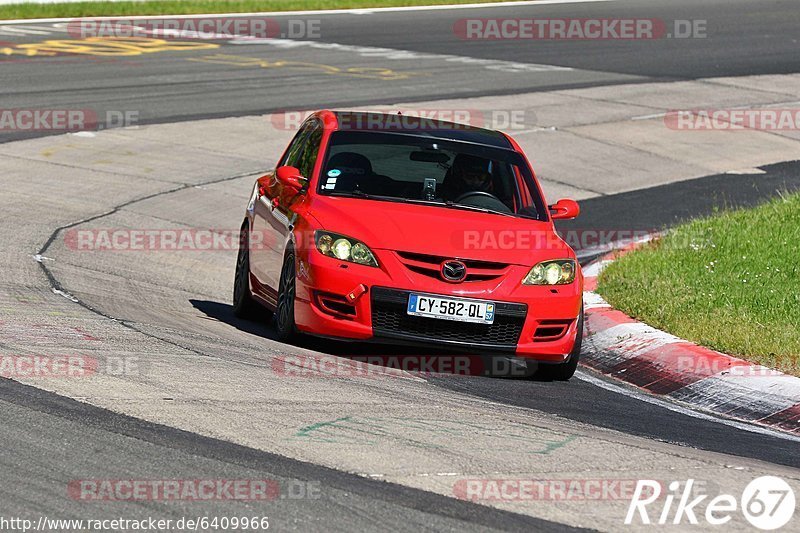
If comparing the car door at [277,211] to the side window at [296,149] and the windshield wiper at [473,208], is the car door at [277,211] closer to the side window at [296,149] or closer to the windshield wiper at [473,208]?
the side window at [296,149]

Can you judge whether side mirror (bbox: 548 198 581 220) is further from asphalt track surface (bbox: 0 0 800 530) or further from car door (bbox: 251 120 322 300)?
car door (bbox: 251 120 322 300)

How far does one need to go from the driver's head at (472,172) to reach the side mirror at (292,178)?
1065 millimetres

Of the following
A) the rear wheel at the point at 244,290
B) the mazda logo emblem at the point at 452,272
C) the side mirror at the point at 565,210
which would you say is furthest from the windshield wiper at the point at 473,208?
the rear wheel at the point at 244,290

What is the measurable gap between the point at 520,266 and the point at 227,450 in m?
3.31

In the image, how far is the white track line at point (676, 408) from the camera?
25.4 feet

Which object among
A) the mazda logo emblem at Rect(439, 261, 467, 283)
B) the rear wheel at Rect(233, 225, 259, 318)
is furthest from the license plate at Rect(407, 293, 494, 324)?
the rear wheel at Rect(233, 225, 259, 318)

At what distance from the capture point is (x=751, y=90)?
958 inches

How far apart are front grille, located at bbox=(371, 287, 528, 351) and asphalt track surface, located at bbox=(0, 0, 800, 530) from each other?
27 centimetres

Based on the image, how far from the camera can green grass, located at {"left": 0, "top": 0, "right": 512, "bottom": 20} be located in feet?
101

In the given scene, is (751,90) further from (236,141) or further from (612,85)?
(236,141)

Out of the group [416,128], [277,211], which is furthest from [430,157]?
[277,211]

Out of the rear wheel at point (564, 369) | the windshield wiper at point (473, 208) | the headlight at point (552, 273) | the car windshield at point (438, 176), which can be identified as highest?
the car windshield at point (438, 176)

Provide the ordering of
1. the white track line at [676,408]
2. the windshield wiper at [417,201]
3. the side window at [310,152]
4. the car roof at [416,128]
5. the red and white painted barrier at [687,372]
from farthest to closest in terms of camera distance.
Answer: the car roof at [416,128] < the side window at [310,152] < the windshield wiper at [417,201] < the red and white painted barrier at [687,372] < the white track line at [676,408]


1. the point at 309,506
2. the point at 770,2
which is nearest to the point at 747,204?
the point at 309,506
